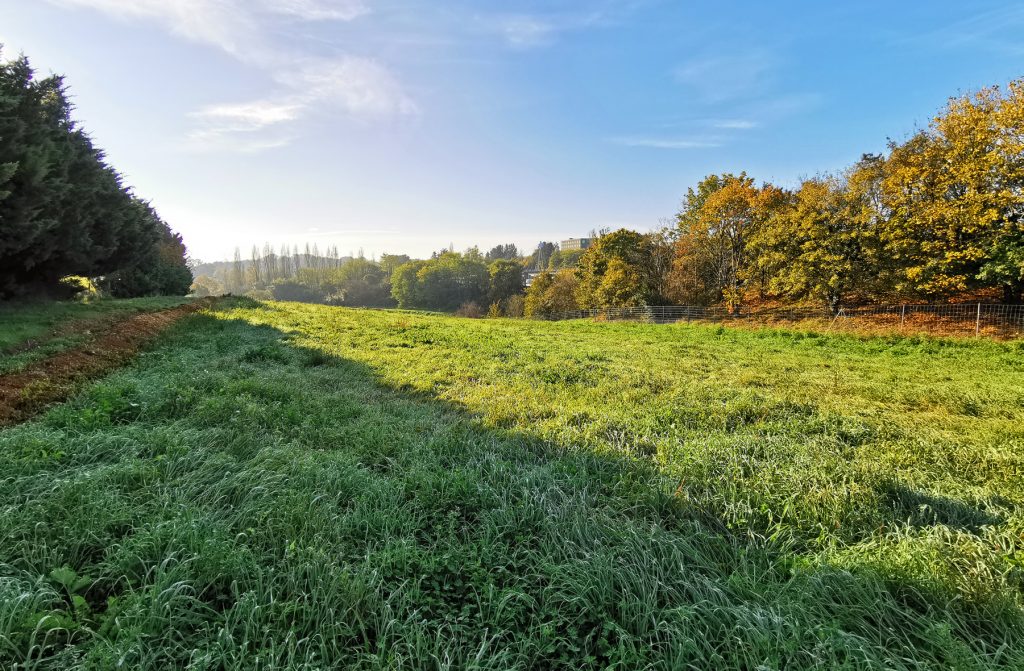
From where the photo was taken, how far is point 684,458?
420 centimetres

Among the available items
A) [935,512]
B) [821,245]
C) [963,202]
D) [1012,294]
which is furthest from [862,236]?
[935,512]

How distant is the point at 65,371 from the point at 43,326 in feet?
18.9

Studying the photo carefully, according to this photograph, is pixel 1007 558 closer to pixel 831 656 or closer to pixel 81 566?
pixel 831 656

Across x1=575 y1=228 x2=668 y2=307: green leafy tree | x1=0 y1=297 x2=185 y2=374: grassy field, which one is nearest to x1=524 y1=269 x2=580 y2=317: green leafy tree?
x1=575 y1=228 x2=668 y2=307: green leafy tree

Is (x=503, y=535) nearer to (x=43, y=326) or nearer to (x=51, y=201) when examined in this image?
(x=43, y=326)

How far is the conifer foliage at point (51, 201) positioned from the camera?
10.5 metres

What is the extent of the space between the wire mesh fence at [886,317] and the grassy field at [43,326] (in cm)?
2582

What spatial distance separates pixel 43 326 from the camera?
32.5ft

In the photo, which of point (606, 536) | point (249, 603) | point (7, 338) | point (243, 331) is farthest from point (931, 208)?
point (7, 338)

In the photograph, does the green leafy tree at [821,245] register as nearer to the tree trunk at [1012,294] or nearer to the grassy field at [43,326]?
the tree trunk at [1012,294]

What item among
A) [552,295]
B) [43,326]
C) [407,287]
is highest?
[407,287]

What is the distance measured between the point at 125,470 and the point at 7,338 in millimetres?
8774

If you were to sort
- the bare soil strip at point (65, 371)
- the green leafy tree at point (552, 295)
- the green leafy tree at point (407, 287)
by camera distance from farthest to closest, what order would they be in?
1. the green leafy tree at point (407, 287)
2. the green leafy tree at point (552, 295)
3. the bare soil strip at point (65, 371)

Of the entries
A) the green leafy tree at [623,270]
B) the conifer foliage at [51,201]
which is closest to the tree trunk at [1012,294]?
the green leafy tree at [623,270]
